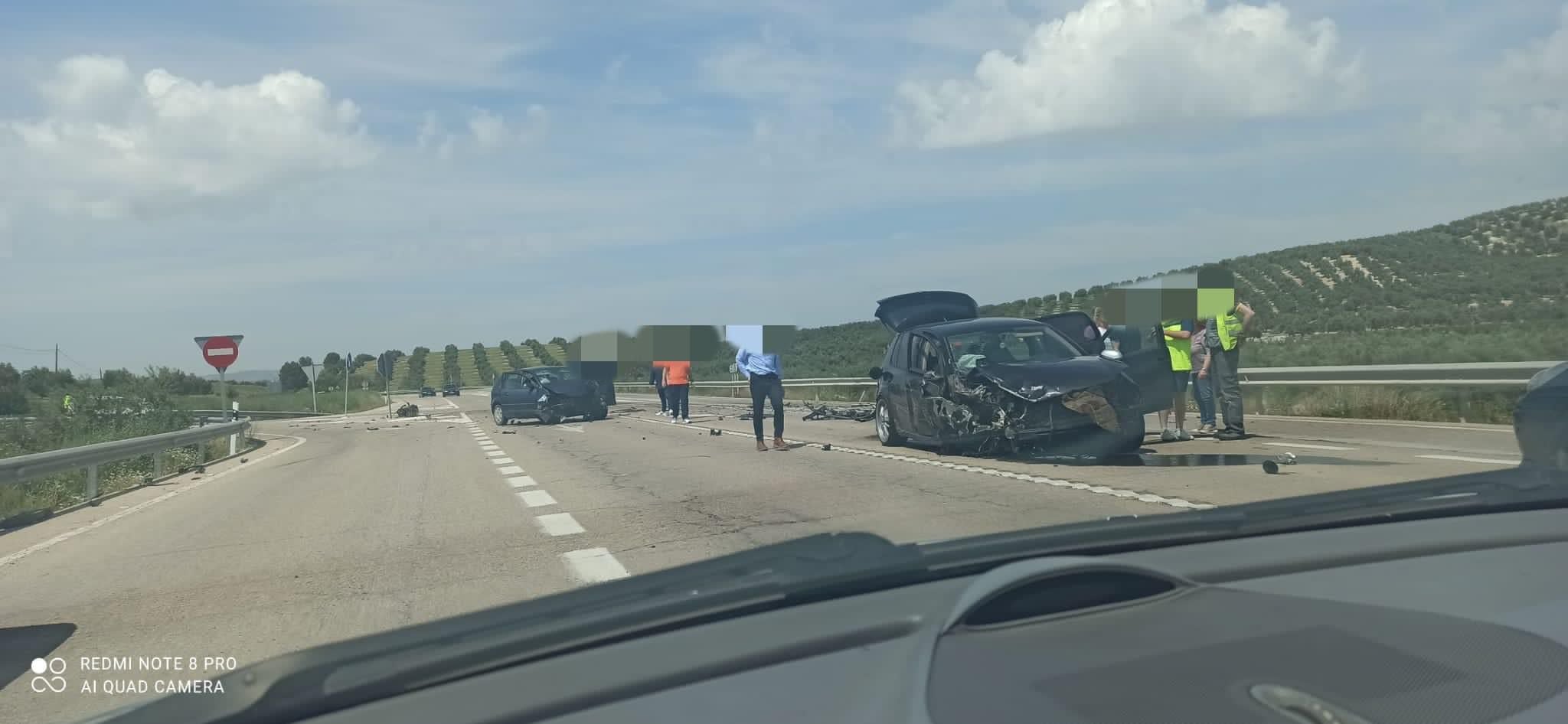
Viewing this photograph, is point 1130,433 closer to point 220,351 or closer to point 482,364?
point 220,351

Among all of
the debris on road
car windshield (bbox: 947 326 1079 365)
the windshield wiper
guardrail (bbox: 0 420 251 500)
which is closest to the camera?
the windshield wiper

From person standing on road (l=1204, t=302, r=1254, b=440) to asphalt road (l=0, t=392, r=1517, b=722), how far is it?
1.82ft

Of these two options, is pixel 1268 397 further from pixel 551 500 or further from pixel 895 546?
pixel 895 546

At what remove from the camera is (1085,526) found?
3.62 metres

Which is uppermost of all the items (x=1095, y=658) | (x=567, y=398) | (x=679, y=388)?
(x=679, y=388)

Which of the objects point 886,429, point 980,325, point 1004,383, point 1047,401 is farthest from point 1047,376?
point 886,429

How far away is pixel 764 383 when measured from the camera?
52.1ft

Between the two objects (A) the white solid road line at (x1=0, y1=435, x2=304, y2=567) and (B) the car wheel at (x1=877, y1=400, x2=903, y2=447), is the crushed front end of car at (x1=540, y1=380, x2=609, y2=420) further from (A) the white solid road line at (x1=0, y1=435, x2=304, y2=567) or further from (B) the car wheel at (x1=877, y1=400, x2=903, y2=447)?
(B) the car wheel at (x1=877, y1=400, x2=903, y2=447)

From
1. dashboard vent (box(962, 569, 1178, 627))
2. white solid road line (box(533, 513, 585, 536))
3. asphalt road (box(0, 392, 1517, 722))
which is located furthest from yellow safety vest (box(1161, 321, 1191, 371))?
dashboard vent (box(962, 569, 1178, 627))

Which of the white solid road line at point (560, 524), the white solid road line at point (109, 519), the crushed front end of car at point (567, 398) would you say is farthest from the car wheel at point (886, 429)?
the crushed front end of car at point (567, 398)

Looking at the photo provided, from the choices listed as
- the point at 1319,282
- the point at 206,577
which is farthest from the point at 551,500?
the point at 1319,282

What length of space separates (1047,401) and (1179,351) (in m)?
4.05

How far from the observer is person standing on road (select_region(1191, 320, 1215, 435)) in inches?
568

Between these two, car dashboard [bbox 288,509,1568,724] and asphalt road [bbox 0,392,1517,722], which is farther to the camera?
asphalt road [bbox 0,392,1517,722]
